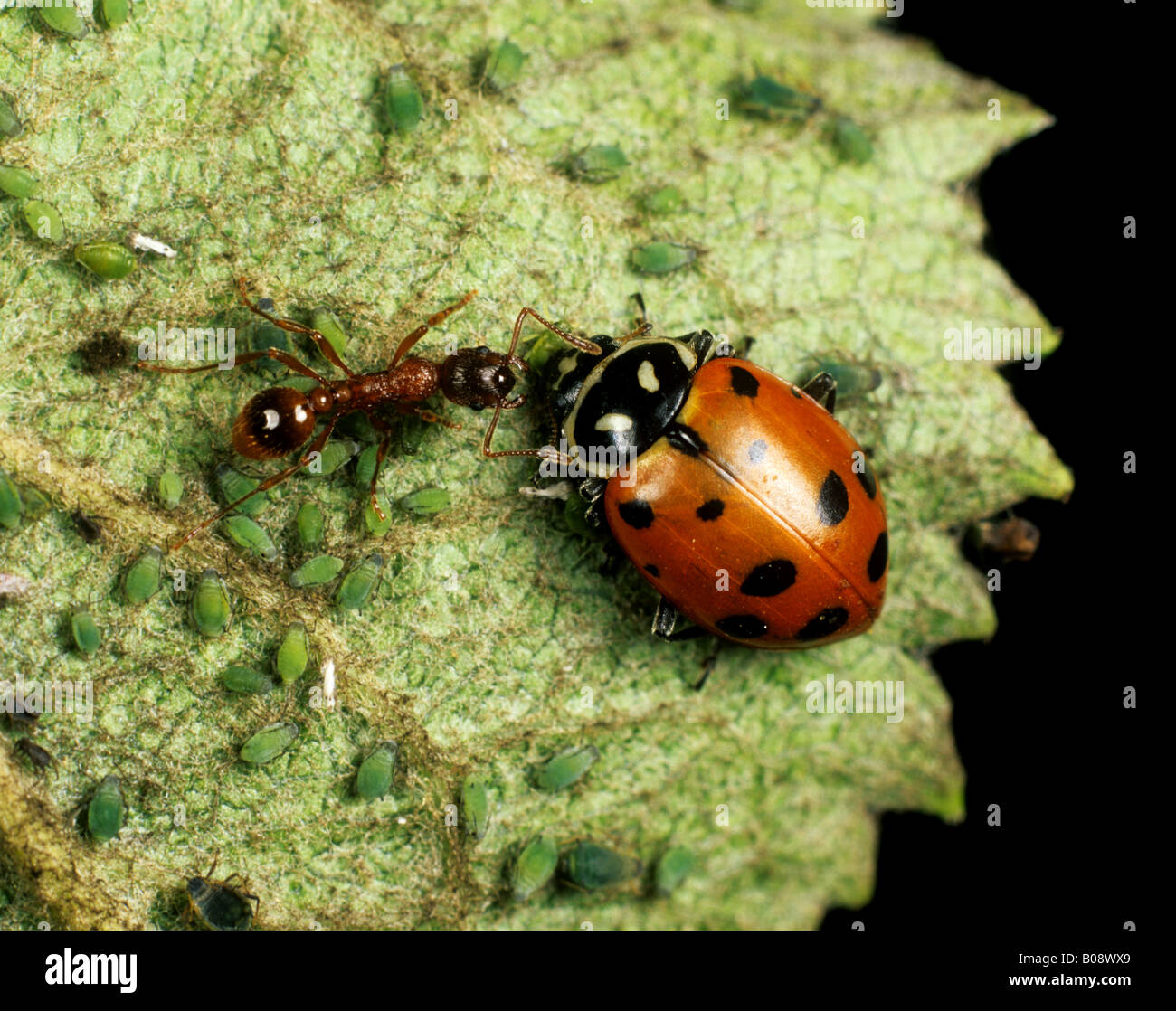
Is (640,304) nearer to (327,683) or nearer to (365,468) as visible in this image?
(365,468)

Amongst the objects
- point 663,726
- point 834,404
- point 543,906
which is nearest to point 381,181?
point 834,404

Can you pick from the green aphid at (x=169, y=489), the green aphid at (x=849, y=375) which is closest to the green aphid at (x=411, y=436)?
the green aphid at (x=169, y=489)

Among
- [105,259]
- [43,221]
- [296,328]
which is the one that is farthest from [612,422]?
[43,221]

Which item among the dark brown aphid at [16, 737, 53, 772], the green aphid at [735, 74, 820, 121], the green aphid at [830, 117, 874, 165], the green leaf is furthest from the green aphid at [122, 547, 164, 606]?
the green aphid at [830, 117, 874, 165]

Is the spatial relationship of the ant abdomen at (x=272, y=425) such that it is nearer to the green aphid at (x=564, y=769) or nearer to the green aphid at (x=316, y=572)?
the green aphid at (x=316, y=572)

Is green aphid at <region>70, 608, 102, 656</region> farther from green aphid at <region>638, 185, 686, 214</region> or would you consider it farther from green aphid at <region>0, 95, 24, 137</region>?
green aphid at <region>638, 185, 686, 214</region>

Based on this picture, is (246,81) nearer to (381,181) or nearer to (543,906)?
(381,181)
